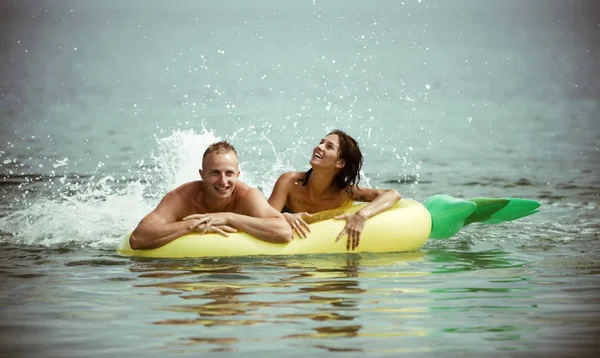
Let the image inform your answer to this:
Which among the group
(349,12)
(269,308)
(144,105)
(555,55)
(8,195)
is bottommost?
(269,308)

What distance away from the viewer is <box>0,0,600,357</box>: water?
5965 mm

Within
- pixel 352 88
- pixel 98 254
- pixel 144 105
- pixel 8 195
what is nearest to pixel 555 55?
pixel 352 88

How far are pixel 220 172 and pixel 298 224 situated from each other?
74 centimetres

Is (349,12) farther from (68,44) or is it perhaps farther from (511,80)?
(511,80)

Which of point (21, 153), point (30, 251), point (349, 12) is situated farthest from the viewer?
point (349, 12)

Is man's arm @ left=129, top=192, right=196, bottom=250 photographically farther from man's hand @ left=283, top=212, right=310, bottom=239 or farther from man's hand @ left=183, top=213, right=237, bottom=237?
man's hand @ left=283, top=212, right=310, bottom=239

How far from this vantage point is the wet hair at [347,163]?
28.8 ft

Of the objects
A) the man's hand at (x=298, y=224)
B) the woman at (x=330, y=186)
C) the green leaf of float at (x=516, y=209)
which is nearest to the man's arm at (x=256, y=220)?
the man's hand at (x=298, y=224)

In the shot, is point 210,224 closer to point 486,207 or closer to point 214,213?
point 214,213

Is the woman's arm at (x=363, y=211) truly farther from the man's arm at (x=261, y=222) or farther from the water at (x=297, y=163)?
the man's arm at (x=261, y=222)

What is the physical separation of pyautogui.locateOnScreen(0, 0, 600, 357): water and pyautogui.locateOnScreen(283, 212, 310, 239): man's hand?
231 millimetres

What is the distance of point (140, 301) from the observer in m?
6.65

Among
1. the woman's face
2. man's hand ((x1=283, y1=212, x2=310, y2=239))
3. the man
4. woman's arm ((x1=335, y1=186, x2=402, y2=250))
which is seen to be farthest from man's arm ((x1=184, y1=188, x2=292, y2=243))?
the woman's face

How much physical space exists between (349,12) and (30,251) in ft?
173
